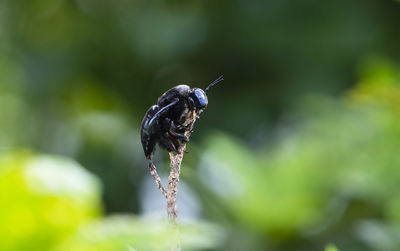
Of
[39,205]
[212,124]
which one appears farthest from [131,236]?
[212,124]

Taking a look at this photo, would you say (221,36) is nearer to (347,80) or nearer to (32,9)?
(347,80)

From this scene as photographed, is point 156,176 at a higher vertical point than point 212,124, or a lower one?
lower

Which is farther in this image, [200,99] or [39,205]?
[39,205]

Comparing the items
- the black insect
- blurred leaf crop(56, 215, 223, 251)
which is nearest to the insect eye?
the black insect

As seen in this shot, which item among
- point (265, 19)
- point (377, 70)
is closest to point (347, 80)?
point (265, 19)

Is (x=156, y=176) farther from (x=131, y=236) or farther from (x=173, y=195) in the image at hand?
(x=131, y=236)

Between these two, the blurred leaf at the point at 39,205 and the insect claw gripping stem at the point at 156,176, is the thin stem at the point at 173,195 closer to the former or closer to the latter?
the insect claw gripping stem at the point at 156,176
